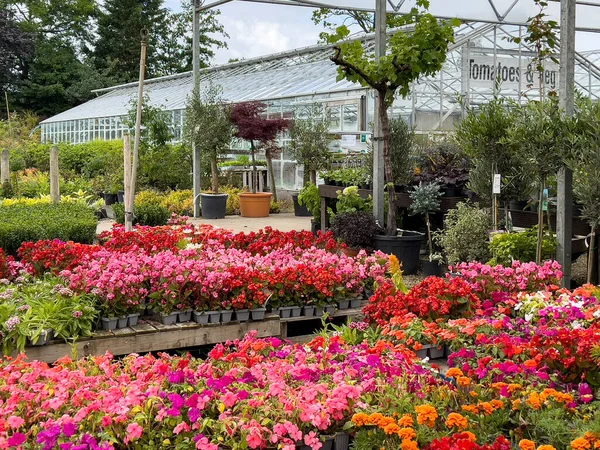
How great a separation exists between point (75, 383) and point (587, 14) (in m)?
12.5

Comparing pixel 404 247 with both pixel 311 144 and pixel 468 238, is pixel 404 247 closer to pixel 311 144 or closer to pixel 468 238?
pixel 468 238

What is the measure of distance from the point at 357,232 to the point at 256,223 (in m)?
5.16

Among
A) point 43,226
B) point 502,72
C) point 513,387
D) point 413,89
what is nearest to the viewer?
point 513,387

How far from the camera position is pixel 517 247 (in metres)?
7.02

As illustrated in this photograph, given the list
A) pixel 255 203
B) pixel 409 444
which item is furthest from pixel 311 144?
pixel 409 444

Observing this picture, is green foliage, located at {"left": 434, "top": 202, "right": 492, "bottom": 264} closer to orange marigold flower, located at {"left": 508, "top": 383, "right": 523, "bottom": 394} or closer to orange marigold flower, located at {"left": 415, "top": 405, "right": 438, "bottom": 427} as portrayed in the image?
orange marigold flower, located at {"left": 508, "top": 383, "right": 523, "bottom": 394}

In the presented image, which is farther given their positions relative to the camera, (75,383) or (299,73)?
(299,73)

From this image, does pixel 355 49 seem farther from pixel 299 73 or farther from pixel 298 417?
pixel 299 73

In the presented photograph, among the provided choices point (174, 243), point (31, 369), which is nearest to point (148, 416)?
point (31, 369)

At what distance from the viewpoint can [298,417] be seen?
284 cm

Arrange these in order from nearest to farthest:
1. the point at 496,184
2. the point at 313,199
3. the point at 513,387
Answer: the point at 513,387, the point at 496,184, the point at 313,199

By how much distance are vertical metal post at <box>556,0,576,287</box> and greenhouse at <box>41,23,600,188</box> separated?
11.4 ft

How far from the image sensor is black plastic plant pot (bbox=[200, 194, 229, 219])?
561 inches

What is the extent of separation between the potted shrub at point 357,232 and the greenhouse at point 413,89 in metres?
2.21
